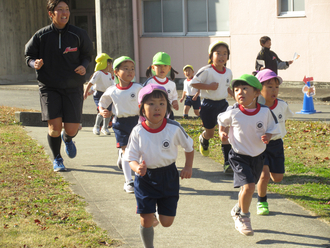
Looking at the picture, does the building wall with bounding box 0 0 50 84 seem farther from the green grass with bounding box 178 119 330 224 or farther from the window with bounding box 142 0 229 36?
the green grass with bounding box 178 119 330 224

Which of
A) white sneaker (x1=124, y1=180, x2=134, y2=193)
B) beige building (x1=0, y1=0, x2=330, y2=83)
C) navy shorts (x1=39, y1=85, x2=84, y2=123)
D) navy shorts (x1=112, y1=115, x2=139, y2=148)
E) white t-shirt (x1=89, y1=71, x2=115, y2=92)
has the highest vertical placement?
beige building (x1=0, y1=0, x2=330, y2=83)

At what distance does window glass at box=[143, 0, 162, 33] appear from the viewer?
1856cm

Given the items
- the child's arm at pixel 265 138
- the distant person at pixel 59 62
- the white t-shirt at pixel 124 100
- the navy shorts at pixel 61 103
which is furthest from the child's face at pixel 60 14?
the child's arm at pixel 265 138

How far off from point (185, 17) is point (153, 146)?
14.6m

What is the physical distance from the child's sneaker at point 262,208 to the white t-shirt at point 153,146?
1444 millimetres

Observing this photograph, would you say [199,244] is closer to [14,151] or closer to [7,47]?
[14,151]

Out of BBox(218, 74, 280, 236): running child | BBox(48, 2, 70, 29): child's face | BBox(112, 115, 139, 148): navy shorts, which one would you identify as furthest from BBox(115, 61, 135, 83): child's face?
BBox(218, 74, 280, 236): running child

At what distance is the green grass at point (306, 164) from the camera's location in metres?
5.27

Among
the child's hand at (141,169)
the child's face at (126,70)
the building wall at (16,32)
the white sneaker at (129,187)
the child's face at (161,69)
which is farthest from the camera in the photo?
the building wall at (16,32)

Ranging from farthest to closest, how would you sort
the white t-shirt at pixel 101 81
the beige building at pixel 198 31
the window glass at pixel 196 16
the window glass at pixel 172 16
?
the window glass at pixel 172 16 < the window glass at pixel 196 16 < the beige building at pixel 198 31 < the white t-shirt at pixel 101 81

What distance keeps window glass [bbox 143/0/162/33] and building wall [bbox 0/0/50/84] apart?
A: 20.8 ft

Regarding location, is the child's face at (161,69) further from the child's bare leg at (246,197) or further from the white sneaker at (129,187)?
the child's bare leg at (246,197)

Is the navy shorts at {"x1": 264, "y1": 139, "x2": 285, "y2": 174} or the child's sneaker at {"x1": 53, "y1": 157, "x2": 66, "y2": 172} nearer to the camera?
the navy shorts at {"x1": 264, "y1": 139, "x2": 285, "y2": 174}

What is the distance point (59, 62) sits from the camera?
6.09 metres
